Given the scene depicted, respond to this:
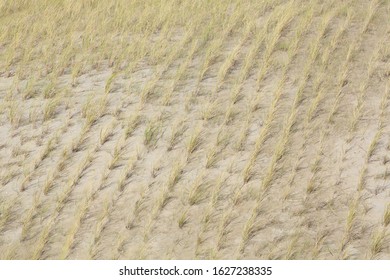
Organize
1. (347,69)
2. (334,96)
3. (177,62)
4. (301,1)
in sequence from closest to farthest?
(334,96) < (347,69) < (177,62) < (301,1)

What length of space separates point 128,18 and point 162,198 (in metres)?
4.23

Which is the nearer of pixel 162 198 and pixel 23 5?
pixel 162 198

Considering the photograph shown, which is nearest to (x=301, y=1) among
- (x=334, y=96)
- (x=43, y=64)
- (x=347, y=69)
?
(x=347, y=69)

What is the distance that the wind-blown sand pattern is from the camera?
5098 mm

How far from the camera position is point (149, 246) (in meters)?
5.00

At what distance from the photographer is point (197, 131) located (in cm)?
623

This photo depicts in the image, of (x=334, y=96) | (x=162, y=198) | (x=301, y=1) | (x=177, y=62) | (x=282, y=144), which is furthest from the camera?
(x=301, y=1)

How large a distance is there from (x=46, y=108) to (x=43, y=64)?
4.36 feet

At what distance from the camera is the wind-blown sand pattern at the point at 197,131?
5098 mm

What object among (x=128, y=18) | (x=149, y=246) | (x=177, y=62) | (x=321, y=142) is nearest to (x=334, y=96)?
(x=321, y=142)

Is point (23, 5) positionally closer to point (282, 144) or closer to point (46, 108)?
point (46, 108)

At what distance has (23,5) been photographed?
9.63m

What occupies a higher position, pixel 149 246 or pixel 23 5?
pixel 23 5
